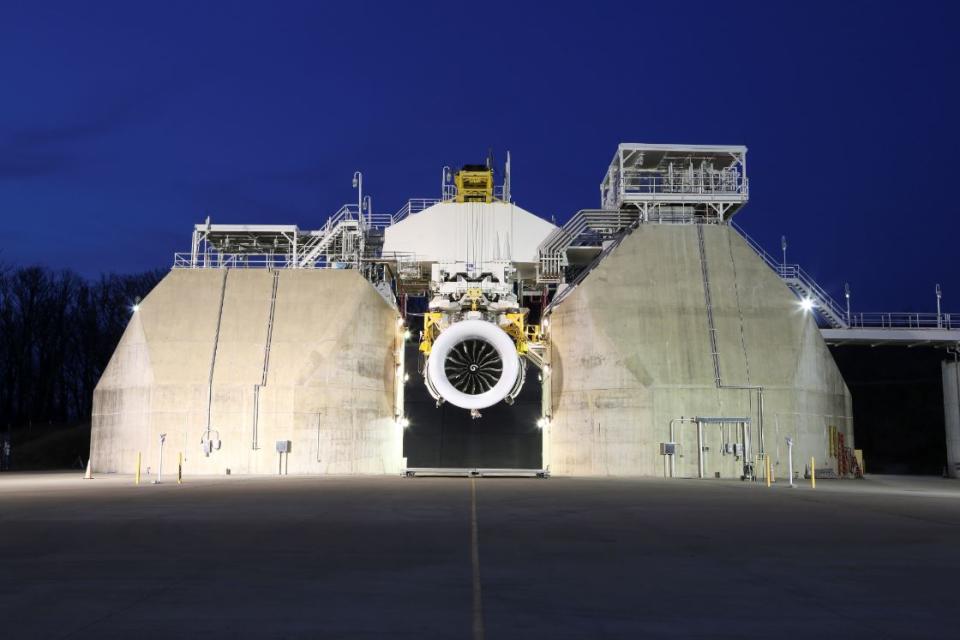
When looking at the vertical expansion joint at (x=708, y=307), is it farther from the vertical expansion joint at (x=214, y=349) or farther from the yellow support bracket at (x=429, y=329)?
the vertical expansion joint at (x=214, y=349)

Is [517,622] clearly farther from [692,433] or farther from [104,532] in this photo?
[692,433]

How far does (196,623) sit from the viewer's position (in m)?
7.85

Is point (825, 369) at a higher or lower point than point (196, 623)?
higher

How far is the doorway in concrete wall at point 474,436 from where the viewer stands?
37688 millimetres

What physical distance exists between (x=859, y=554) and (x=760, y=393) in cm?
2690

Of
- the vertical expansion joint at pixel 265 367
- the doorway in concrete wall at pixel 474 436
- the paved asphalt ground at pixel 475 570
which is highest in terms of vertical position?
the vertical expansion joint at pixel 265 367

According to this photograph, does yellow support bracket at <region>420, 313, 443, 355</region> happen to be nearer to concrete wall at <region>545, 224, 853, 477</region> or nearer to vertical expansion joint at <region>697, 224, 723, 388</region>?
concrete wall at <region>545, 224, 853, 477</region>

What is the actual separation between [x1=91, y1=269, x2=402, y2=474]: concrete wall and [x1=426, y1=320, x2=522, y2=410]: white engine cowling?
445 cm

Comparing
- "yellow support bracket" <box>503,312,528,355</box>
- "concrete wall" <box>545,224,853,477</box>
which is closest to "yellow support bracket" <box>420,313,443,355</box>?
"yellow support bracket" <box>503,312,528,355</box>

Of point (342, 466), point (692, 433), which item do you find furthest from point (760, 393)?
point (342, 466)

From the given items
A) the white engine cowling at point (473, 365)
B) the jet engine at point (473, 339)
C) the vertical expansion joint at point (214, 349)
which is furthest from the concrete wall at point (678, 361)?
the vertical expansion joint at point (214, 349)

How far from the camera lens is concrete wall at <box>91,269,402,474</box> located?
39.1 meters

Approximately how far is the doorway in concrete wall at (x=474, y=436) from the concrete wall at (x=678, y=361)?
2.36m

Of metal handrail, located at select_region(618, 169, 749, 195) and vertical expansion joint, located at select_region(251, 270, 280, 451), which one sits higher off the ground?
metal handrail, located at select_region(618, 169, 749, 195)
